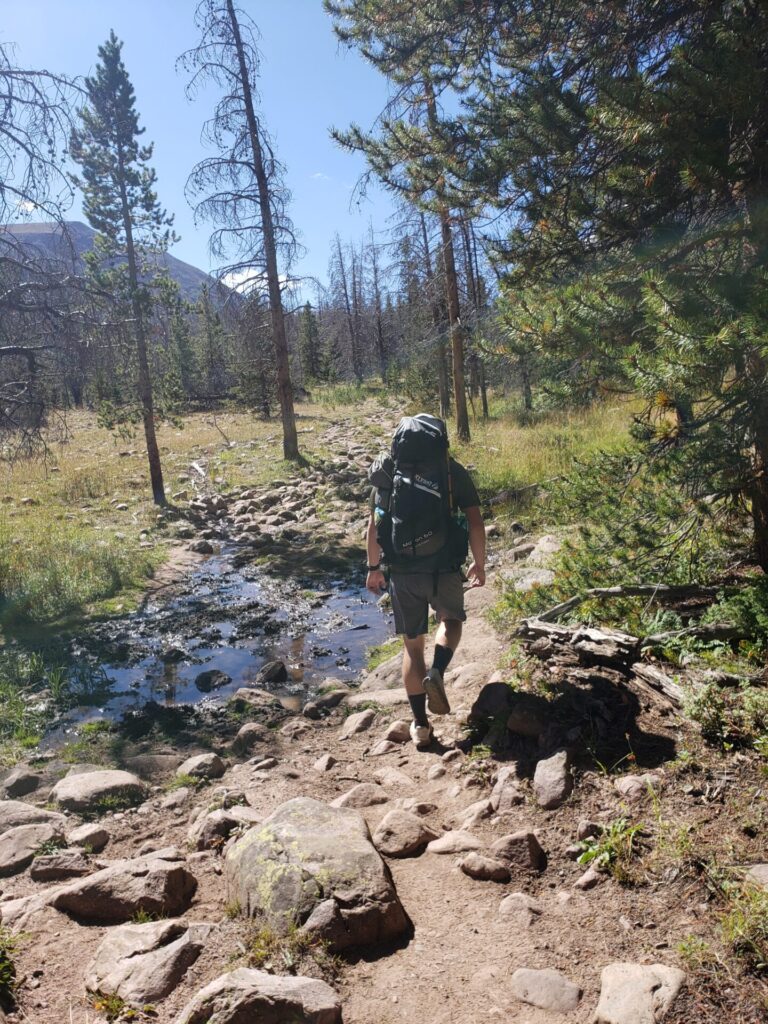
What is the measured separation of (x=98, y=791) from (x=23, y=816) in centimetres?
55

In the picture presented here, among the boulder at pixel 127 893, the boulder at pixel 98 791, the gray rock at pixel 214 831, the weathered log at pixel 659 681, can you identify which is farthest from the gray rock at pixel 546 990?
the boulder at pixel 98 791

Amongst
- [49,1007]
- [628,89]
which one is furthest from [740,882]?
[628,89]

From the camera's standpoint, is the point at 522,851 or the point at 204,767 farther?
the point at 204,767

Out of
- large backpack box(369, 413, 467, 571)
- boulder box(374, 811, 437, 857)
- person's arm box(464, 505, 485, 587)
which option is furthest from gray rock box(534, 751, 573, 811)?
large backpack box(369, 413, 467, 571)

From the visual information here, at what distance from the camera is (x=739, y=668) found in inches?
151

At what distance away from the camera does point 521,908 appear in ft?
9.20

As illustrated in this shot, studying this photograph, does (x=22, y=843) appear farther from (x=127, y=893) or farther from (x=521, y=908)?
(x=521, y=908)

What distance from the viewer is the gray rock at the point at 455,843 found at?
10.9 feet

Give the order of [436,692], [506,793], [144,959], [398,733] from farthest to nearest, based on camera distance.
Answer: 1. [398,733]
2. [436,692]
3. [506,793]
4. [144,959]

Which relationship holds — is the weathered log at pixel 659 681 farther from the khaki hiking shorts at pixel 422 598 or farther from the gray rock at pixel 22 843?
the gray rock at pixel 22 843

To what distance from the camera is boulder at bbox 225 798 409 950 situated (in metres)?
2.71

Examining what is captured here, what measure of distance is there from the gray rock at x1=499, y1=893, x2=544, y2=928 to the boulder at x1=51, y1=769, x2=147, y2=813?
9.47ft

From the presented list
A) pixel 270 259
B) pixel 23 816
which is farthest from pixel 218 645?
pixel 270 259

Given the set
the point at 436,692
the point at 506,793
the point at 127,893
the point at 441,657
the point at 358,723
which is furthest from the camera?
the point at 358,723
